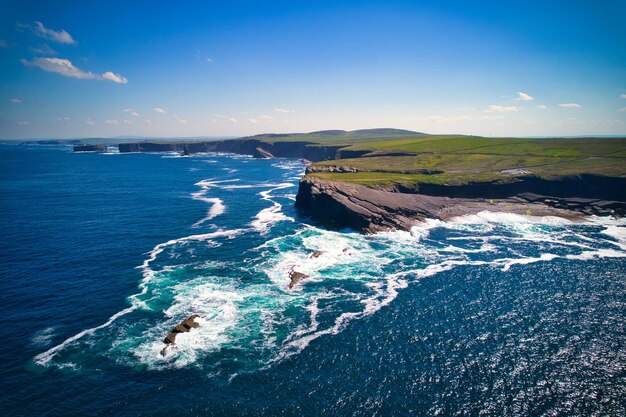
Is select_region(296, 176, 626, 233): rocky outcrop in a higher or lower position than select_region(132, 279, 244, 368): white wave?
higher

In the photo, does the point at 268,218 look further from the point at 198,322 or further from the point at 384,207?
the point at 198,322

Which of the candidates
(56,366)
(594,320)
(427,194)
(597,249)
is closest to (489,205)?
(427,194)

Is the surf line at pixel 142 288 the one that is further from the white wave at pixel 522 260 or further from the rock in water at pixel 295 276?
the white wave at pixel 522 260

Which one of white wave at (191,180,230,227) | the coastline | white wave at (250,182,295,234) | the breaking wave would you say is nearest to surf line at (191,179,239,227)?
white wave at (191,180,230,227)

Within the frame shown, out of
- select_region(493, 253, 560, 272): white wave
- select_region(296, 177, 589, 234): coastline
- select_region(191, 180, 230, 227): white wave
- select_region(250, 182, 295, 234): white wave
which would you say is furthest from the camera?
select_region(191, 180, 230, 227): white wave

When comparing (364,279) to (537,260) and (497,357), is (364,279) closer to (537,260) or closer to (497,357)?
(497,357)

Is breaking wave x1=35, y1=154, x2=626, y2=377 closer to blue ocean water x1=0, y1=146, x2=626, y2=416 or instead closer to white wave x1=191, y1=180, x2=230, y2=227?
blue ocean water x1=0, y1=146, x2=626, y2=416

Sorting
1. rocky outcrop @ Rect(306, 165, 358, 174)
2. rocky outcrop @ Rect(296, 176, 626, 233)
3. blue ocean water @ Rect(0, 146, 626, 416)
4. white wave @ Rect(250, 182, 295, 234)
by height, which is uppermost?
rocky outcrop @ Rect(306, 165, 358, 174)
